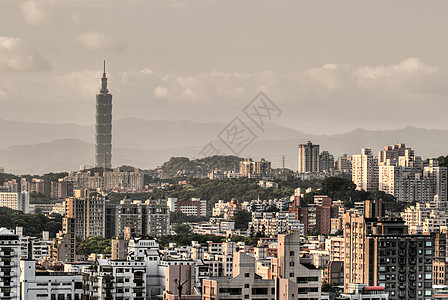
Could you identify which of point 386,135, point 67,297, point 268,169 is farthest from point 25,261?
point 386,135

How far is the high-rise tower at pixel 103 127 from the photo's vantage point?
130 metres

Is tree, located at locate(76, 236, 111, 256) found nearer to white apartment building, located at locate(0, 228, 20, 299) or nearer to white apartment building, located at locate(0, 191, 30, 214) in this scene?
white apartment building, located at locate(0, 228, 20, 299)

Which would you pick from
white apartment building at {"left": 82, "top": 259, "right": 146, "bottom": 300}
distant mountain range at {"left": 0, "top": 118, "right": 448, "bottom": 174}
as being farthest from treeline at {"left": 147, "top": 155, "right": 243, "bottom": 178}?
white apartment building at {"left": 82, "top": 259, "right": 146, "bottom": 300}

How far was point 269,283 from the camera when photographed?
1230 inches

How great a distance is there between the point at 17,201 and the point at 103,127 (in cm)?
3352

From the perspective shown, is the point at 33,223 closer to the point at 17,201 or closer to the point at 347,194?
the point at 347,194

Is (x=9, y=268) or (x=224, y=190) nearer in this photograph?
(x=9, y=268)

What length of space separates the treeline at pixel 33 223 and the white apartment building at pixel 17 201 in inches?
930

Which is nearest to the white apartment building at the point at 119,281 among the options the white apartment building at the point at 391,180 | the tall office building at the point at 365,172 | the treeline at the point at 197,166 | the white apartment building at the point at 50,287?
the white apartment building at the point at 50,287

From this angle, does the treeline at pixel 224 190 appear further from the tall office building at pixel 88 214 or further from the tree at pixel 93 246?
the tree at pixel 93 246

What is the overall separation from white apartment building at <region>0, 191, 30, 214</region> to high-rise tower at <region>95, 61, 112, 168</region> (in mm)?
27367

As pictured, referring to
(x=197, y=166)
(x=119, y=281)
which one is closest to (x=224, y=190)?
(x=197, y=166)

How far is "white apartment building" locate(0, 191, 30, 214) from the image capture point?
9825cm

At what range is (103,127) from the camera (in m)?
132
